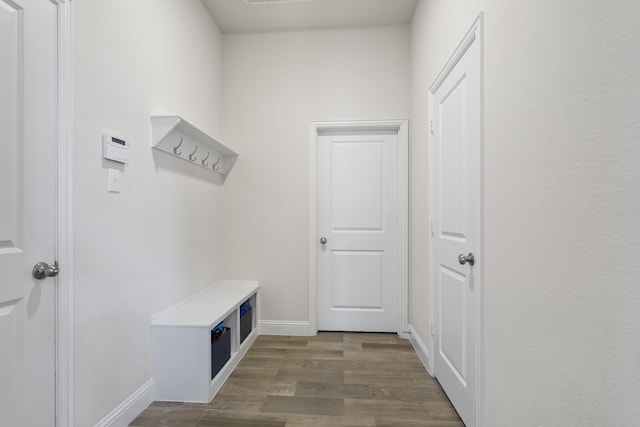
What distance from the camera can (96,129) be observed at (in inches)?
59.2

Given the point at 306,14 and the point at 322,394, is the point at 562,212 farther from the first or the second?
the point at 306,14

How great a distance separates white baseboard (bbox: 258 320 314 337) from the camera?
2.98 meters

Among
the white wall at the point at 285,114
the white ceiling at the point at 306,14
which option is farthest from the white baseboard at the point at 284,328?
Result: the white ceiling at the point at 306,14

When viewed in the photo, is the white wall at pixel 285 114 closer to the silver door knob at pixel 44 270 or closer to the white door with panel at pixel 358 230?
the white door with panel at pixel 358 230

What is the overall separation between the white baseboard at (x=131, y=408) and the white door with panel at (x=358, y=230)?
5.29 feet

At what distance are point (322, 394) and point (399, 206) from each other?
1.78 meters

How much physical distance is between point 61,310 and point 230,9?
2694 millimetres

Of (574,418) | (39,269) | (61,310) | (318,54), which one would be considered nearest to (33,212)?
(39,269)

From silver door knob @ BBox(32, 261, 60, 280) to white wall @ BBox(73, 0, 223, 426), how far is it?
0.35 ft

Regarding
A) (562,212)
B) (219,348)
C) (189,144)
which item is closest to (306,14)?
(189,144)

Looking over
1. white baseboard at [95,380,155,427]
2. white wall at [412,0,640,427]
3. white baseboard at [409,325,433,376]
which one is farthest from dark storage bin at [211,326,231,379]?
white wall at [412,0,640,427]

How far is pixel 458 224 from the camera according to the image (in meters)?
1.76

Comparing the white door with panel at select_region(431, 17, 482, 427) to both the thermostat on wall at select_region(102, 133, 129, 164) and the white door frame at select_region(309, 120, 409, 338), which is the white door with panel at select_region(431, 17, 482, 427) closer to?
the white door frame at select_region(309, 120, 409, 338)

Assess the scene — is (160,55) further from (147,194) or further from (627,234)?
(627,234)
